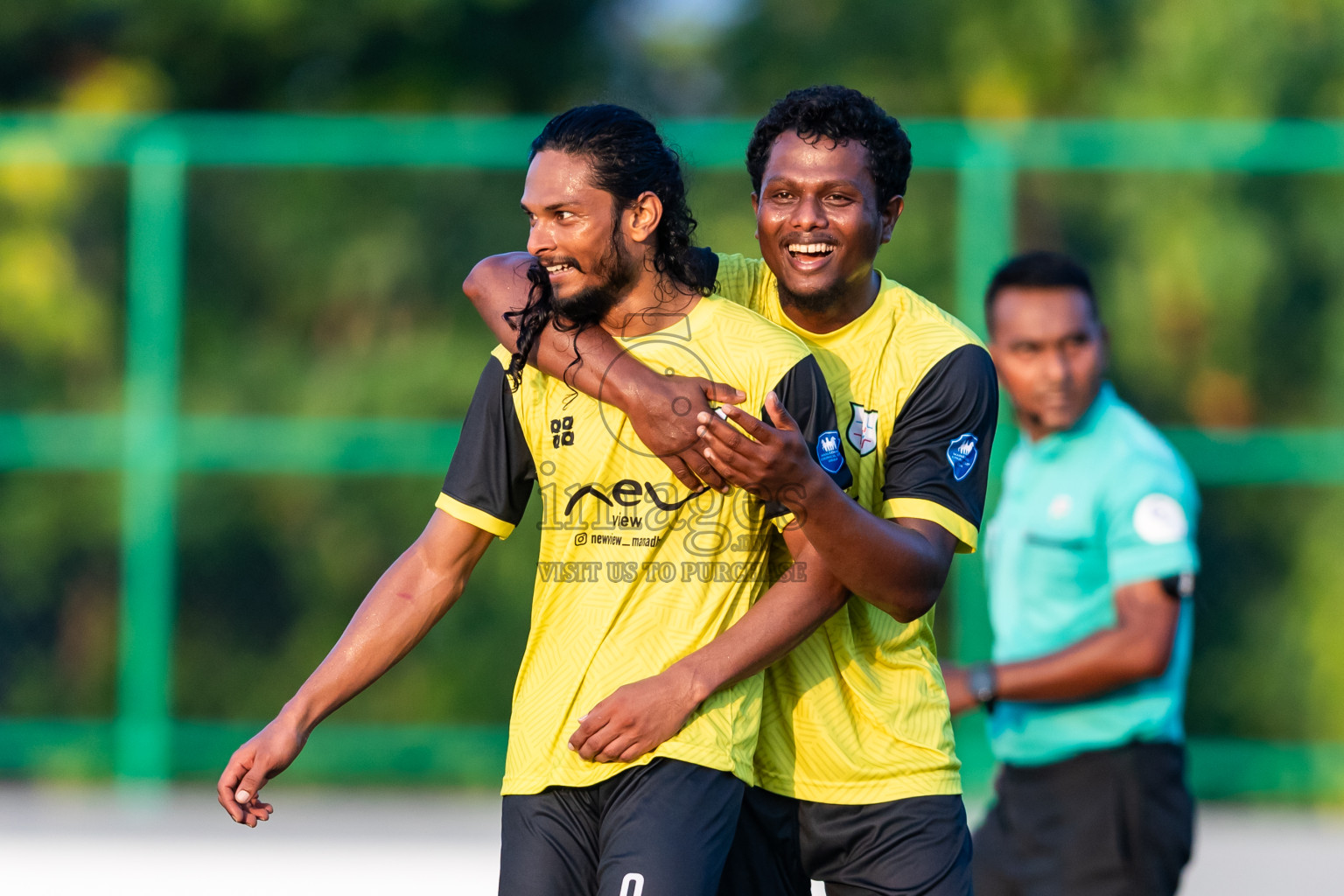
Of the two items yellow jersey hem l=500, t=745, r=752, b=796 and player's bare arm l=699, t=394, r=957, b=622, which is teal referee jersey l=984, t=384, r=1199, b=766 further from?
yellow jersey hem l=500, t=745, r=752, b=796

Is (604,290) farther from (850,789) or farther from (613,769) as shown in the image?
(850,789)

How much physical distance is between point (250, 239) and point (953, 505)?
5701mm

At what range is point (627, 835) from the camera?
2.71 m

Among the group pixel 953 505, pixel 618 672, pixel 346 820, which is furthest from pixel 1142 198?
pixel 618 672

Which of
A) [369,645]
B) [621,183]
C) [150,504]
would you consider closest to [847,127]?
[621,183]

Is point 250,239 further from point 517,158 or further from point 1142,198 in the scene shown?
point 1142,198

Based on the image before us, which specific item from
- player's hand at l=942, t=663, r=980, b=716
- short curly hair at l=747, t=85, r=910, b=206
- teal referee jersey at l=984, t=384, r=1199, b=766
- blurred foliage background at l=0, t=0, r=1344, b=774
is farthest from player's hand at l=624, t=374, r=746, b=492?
blurred foliage background at l=0, t=0, r=1344, b=774

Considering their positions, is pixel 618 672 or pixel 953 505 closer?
pixel 618 672

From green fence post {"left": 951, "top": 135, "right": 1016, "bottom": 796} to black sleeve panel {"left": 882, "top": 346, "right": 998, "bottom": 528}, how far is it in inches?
145

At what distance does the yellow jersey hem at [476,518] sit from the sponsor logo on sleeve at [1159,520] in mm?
1875

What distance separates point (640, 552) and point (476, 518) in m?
0.37

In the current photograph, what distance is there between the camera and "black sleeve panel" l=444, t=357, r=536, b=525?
9.95 feet

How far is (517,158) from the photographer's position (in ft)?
24.5

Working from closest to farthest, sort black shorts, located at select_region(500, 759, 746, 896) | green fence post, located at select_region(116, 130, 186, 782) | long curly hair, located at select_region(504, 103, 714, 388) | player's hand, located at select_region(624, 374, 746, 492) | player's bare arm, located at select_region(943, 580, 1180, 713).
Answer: black shorts, located at select_region(500, 759, 746, 896) → player's hand, located at select_region(624, 374, 746, 492) → long curly hair, located at select_region(504, 103, 714, 388) → player's bare arm, located at select_region(943, 580, 1180, 713) → green fence post, located at select_region(116, 130, 186, 782)
